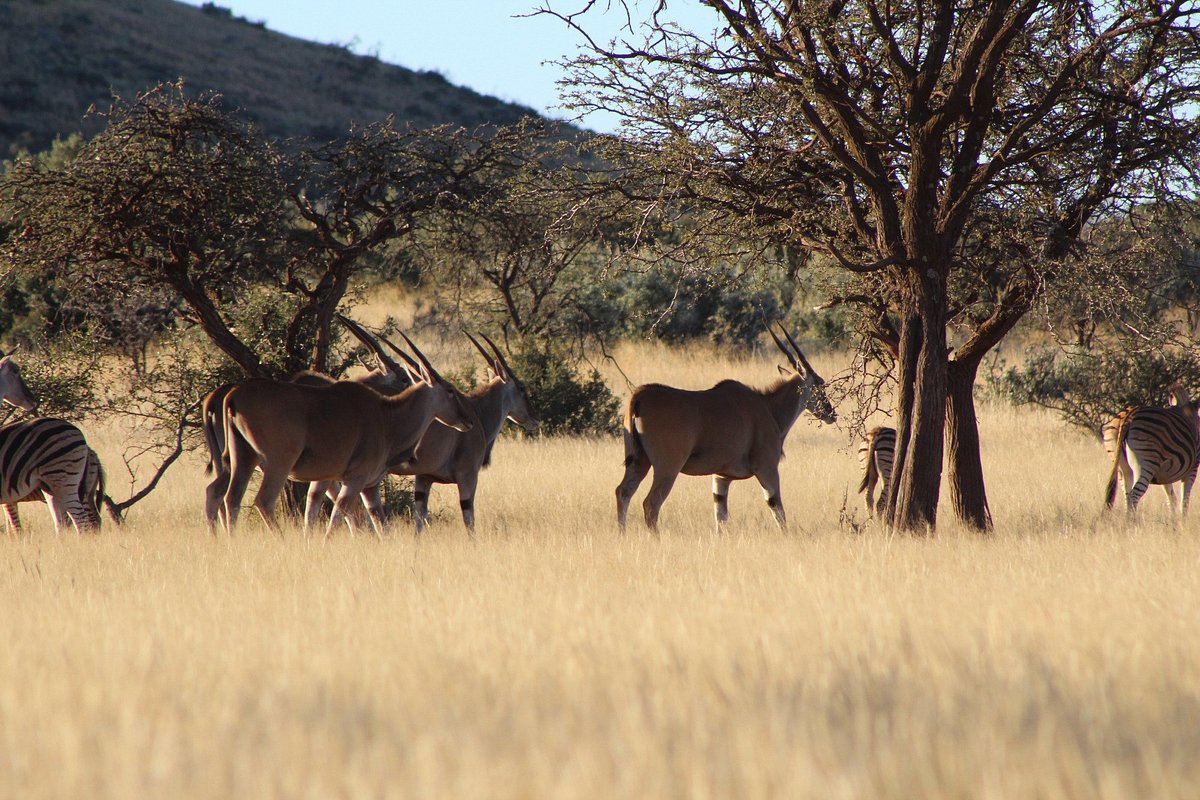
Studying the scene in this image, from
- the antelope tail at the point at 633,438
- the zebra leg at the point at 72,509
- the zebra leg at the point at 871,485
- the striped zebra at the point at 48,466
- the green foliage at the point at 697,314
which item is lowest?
the zebra leg at the point at 72,509

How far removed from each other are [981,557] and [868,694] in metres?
3.96

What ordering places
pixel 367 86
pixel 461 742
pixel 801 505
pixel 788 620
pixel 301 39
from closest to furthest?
pixel 461 742 < pixel 788 620 < pixel 801 505 < pixel 367 86 < pixel 301 39

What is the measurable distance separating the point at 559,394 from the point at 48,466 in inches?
474

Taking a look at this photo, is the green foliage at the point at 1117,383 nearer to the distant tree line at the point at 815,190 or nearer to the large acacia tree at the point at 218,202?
the distant tree line at the point at 815,190

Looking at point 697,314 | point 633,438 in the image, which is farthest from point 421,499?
point 697,314

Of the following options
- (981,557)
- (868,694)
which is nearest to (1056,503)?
(981,557)

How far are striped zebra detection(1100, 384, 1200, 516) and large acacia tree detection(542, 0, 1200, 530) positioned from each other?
216 centimetres

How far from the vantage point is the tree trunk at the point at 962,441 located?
10664 millimetres

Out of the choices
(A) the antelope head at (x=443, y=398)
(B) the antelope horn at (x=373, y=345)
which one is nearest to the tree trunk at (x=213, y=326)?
(B) the antelope horn at (x=373, y=345)

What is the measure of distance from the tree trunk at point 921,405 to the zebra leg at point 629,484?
2.39 m

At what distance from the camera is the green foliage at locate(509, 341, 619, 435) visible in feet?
71.3

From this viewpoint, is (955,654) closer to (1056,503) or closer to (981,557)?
(981,557)

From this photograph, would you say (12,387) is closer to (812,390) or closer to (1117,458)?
(812,390)

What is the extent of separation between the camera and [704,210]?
11.1m
